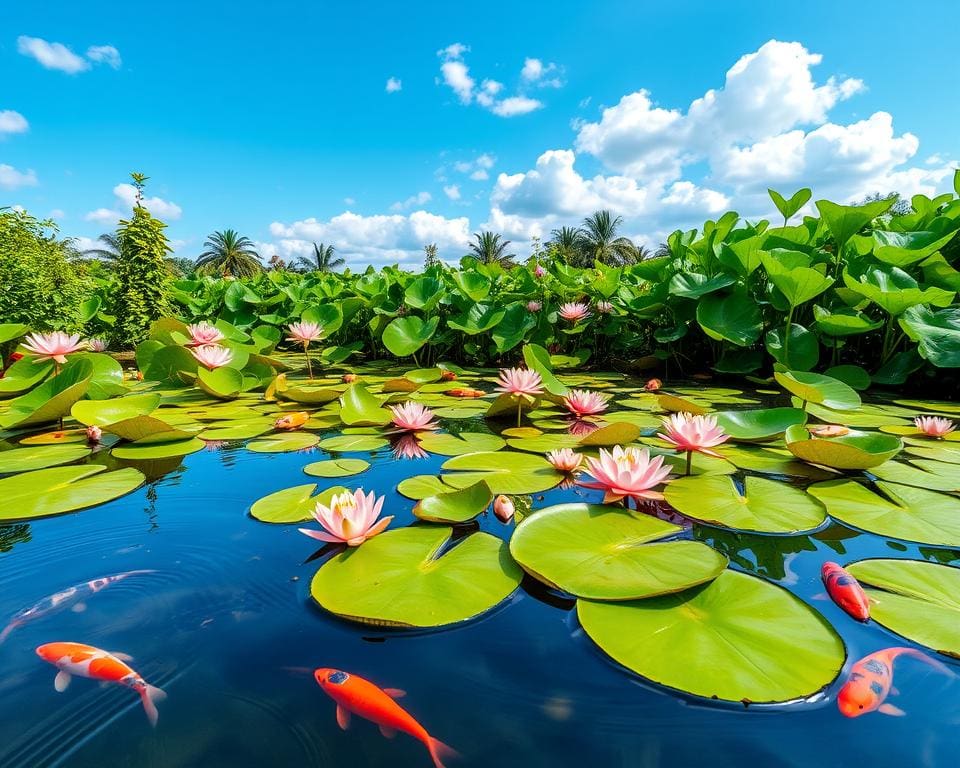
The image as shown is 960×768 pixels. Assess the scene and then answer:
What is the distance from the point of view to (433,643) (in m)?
0.75

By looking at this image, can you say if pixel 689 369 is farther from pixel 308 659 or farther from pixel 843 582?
pixel 308 659

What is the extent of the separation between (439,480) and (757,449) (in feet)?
3.89

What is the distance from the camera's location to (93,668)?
0.67 meters

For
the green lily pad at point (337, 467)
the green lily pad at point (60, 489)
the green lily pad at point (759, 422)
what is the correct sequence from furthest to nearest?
the green lily pad at point (759, 422)
the green lily pad at point (337, 467)
the green lily pad at point (60, 489)

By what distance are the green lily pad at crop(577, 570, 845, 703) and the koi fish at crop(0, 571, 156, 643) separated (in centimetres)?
90

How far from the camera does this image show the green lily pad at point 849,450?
133cm

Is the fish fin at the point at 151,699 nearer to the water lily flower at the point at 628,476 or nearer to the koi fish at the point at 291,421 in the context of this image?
the water lily flower at the point at 628,476

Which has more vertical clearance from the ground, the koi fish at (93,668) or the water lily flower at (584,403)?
the water lily flower at (584,403)

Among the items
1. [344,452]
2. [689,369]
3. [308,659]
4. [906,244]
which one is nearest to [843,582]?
[308,659]

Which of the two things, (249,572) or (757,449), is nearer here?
(249,572)

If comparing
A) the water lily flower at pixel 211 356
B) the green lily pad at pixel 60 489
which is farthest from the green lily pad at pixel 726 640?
the water lily flower at pixel 211 356

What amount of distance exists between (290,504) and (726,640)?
3.45 feet

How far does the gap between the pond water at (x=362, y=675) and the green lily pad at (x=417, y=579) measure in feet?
0.08

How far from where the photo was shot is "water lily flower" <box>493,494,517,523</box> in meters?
1.19
